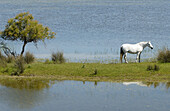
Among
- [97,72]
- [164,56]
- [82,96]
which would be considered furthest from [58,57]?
[82,96]

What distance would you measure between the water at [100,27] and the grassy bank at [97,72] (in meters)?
7.04

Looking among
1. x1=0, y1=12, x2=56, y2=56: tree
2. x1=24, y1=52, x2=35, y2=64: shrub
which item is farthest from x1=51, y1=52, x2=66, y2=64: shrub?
x1=0, y1=12, x2=56, y2=56: tree

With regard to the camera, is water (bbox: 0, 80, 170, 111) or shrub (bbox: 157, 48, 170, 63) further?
shrub (bbox: 157, 48, 170, 63)

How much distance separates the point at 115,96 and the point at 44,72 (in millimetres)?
7621

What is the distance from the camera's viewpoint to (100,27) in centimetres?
5159

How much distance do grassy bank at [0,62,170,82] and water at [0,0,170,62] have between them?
7.04m

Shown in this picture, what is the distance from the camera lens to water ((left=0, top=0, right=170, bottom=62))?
1388 inches

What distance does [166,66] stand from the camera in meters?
21.6

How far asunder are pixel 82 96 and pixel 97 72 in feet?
18.8

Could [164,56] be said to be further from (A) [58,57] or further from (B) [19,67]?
(B) [19,67]

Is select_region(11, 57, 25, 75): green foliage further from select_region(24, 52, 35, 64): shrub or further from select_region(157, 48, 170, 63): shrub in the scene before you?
select_region(157, 48, 170, 63): shrub

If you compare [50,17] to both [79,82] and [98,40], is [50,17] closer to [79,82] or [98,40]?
[98,40]

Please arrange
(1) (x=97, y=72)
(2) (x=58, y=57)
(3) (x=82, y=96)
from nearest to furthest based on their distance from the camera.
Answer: (3) (x=82, y=96), (1) (x=97, y=72), (2) (x=58, y=57)

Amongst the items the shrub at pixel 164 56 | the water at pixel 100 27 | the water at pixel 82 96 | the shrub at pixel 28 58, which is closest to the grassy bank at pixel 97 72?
the shrub at pixel 164 56
